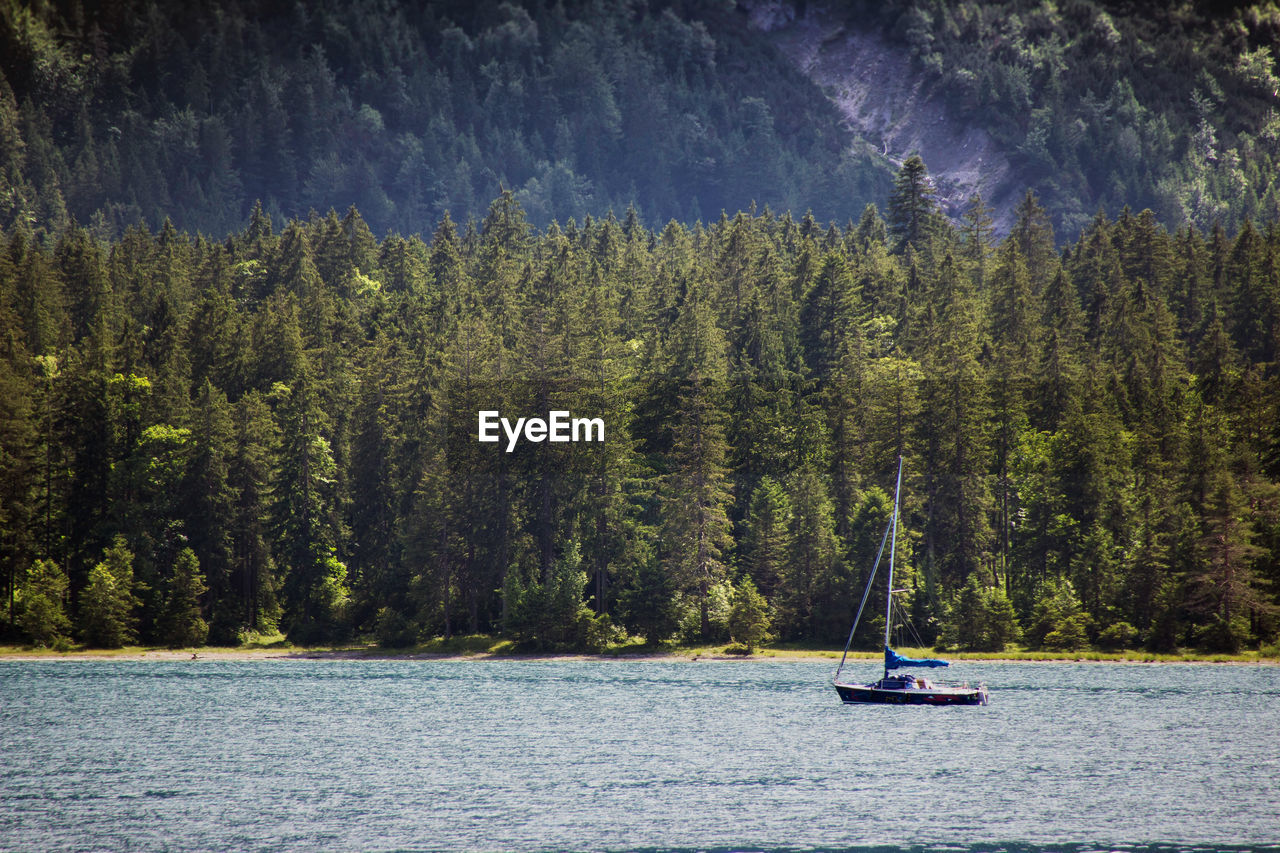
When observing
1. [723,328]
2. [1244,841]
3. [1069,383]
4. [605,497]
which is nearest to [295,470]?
[605,497]

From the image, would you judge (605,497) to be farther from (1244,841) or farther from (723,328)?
(1244,841)

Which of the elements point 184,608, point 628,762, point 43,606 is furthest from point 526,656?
point 628,762

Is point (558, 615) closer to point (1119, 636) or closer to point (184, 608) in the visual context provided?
point (184, 608)

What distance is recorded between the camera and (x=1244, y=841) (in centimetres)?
3978

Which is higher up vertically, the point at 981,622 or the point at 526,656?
the point at 981,622

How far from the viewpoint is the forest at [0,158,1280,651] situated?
92.0 meters

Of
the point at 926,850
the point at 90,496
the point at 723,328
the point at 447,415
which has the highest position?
the point at 723,328

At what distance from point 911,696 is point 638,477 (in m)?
41.2

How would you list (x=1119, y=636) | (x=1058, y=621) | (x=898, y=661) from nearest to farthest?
(x=898, y=661) → (x=1119, y=636) → (x=1058, y=621)

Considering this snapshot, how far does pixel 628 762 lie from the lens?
52875 mm

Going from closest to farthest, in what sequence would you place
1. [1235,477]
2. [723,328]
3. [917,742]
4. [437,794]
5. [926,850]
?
[926,850], [437,794], [917,742], [1235,477], [723,328]

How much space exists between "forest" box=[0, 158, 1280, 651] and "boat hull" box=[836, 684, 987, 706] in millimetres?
24077

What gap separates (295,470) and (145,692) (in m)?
29.7

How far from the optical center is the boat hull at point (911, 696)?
6775 cm
